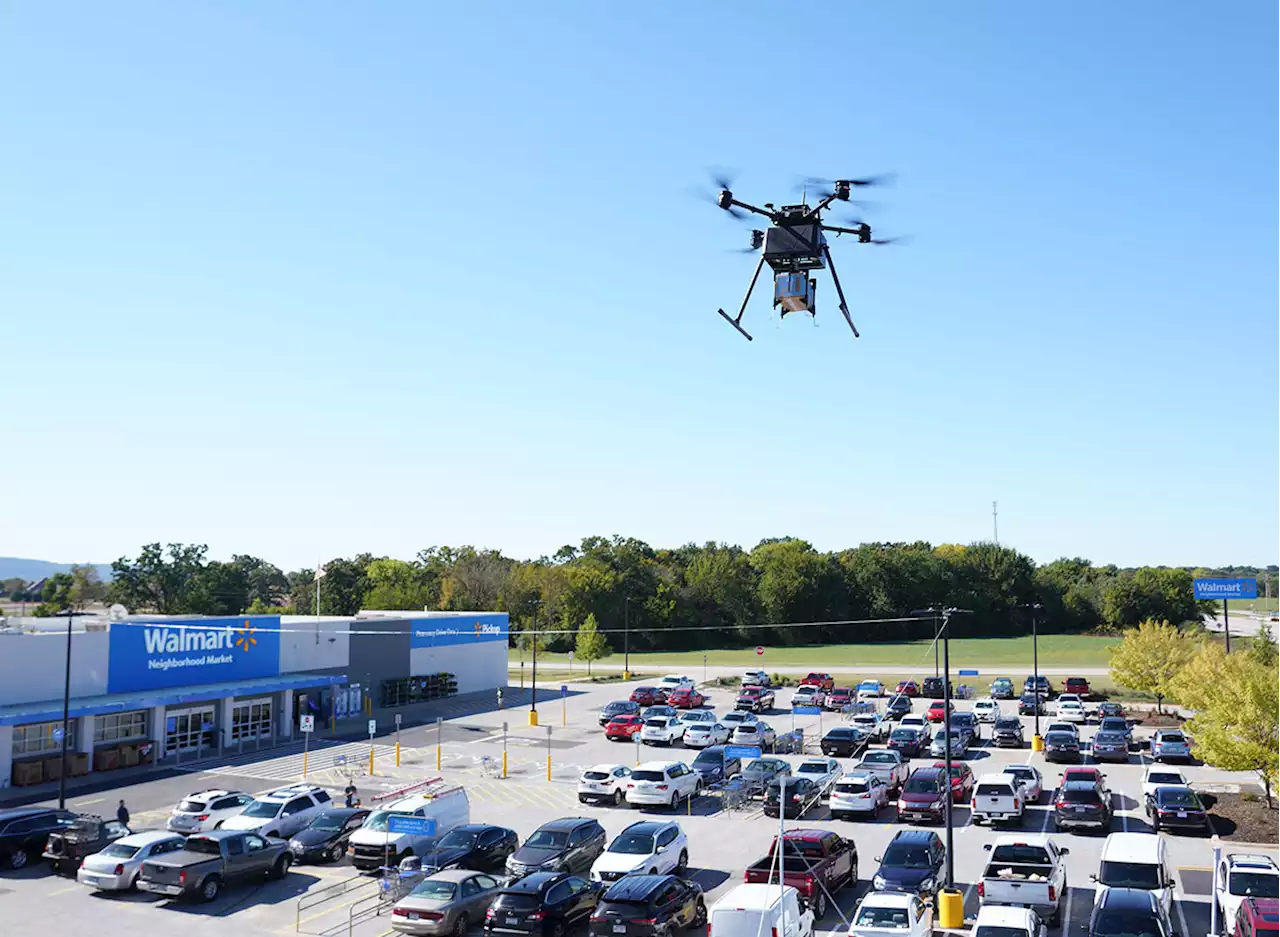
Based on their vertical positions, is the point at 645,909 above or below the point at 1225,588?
below

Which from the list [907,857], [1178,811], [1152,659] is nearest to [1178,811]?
[1178,811]

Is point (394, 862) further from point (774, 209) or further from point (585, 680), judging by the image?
point (585, 680)

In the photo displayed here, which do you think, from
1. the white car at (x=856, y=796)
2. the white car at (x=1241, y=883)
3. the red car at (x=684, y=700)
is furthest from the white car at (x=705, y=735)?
the white car at (x=1241, y=883)

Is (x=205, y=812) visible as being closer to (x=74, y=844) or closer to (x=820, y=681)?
(x=74, y=844)

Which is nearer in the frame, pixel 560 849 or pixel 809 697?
pixel 560 849

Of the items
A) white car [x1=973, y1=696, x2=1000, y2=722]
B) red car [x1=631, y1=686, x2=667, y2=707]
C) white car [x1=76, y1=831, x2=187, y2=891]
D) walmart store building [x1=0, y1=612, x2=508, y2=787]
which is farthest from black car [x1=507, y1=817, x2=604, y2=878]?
red car [x1=631, y1=686, x2=667, y2=707]

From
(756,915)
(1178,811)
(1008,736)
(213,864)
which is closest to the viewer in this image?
(756,915)

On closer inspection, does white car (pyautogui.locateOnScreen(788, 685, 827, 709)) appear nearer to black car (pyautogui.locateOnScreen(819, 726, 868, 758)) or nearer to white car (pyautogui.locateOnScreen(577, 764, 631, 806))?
black car (pyautogui.locateOnScreen(819, 726, 868, 758))
